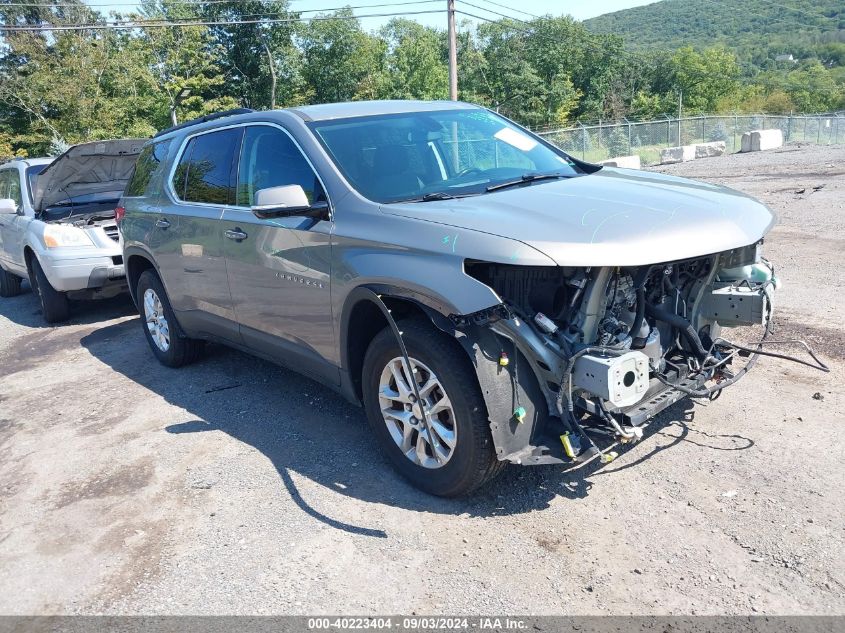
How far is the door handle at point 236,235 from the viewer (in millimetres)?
4601

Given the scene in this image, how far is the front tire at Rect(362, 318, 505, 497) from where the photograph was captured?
330 cm

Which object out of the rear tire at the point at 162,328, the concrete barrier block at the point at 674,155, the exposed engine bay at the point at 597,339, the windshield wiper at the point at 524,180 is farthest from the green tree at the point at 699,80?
the exposed engine bay at the point at 597,339

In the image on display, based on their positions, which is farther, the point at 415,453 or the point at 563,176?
the point at 563,176

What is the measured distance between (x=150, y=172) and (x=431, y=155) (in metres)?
3.02

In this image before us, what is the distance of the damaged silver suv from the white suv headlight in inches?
141

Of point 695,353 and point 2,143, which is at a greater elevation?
point 2,143

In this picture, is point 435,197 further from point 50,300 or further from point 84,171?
point 84,171

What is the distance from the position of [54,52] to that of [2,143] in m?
4.59

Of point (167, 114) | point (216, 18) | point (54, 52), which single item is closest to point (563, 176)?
point (54, 52)

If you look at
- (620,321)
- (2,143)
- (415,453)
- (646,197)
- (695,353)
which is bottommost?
(415,453)

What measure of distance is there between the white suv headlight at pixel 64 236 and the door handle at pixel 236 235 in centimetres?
412

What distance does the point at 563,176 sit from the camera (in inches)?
174

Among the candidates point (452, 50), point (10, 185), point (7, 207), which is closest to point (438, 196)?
point (7, 207)

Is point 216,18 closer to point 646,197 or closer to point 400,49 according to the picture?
point 400,49
